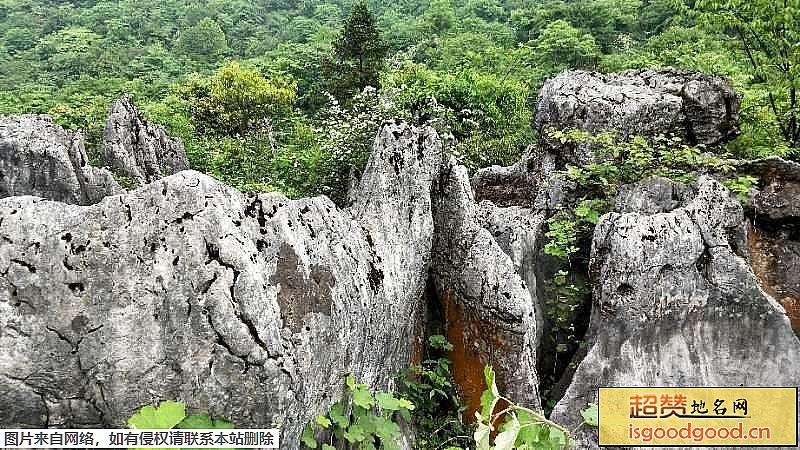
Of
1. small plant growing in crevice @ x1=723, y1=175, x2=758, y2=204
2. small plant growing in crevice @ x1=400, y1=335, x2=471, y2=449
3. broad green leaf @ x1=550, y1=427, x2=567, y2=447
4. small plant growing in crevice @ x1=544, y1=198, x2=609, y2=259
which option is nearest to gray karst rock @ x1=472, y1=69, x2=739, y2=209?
small plant growing in crevice @ x1=544, y1=198, x2=609, y2=259

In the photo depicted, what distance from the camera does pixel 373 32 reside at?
18.2 metres

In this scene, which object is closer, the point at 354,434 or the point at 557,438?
the point at 557,438

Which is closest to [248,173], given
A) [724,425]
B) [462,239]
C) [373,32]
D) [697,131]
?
[462,239]

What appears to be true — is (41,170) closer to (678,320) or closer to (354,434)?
(354,434)

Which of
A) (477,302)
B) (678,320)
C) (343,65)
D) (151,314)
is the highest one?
(151,314)

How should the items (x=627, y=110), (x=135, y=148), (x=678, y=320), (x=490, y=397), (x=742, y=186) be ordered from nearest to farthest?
(x=490, y=397) → (x=678, y=320) → (x=742, y=186) → (x=627, y=110) → (x=135, y=148)

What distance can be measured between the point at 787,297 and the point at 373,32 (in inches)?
578

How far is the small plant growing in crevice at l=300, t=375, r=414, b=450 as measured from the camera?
322cm

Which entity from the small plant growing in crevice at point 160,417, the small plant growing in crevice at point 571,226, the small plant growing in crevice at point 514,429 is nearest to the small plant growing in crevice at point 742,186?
the small plant growing in crevice at point 571,226

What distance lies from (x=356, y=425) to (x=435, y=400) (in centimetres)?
138

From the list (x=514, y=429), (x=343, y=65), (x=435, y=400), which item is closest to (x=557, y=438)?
(x=514, y=429)

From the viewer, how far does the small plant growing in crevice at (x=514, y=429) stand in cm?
190

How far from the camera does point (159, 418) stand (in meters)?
2.46

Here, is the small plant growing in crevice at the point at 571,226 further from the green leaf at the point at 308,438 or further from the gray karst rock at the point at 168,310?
the green leaf at the point at 308,438
